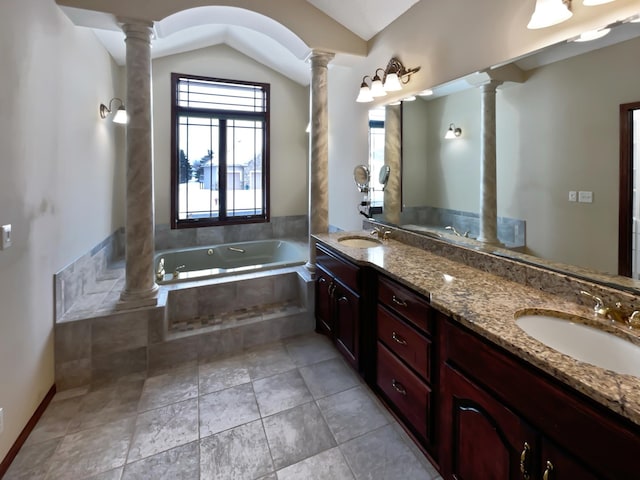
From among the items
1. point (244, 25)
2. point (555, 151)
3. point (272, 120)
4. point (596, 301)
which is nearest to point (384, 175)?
point (555, 151)

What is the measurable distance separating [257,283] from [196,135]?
7.61ft

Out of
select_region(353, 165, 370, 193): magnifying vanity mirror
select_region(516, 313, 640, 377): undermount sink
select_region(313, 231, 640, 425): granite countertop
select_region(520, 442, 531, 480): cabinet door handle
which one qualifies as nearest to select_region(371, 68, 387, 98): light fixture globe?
select_region(353, 165, 370, 193): magnifying vanity mirror

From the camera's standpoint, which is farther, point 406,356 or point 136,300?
point 136,300

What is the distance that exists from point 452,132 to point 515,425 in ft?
5.52

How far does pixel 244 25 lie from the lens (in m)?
2.79

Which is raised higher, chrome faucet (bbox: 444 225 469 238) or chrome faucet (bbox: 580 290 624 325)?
chrome faucet (bbox: 444 225 469 238)

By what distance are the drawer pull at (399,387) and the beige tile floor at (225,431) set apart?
0.79ft

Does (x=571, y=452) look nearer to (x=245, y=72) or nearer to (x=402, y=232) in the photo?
(x=402, y=232)

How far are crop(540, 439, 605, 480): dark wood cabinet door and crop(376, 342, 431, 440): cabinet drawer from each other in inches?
22.9

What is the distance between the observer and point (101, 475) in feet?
4.99

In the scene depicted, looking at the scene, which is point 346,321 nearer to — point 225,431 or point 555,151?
point 225,431

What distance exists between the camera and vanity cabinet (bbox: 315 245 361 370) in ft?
Result: 6.98

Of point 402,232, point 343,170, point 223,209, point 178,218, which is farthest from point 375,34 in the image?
point 178,218

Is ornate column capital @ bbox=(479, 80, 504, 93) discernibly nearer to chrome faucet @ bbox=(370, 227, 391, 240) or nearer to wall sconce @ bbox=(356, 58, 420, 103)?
wall sconce @ bbox=(356, 58, 420, 103)
